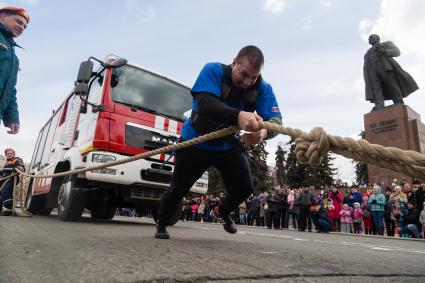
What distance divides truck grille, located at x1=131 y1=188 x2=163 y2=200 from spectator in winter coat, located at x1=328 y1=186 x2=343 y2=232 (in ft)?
27.4

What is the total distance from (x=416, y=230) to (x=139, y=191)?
778 cm

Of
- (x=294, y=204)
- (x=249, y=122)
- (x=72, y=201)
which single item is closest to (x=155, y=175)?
(x=72, y=201)

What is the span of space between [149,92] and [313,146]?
4.69 m

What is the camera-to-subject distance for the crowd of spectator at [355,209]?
9.83 meters

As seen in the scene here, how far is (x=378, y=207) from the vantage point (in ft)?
34.9

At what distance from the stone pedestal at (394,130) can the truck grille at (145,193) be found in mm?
8068

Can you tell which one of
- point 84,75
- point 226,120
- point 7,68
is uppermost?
point 84,75

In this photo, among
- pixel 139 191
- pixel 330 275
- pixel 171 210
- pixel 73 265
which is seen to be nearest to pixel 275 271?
pixel 330 275

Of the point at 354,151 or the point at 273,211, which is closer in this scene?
the point at 354,151

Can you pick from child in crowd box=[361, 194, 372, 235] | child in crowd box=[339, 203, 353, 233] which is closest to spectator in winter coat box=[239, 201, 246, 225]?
child in crowd box=[339, 203, 353, 233]

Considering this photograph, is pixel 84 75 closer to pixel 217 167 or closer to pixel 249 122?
pixel 217 167

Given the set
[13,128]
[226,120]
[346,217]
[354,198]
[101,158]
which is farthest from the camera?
[354,198]

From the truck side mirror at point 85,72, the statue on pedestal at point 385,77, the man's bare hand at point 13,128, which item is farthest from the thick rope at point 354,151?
the statue on pedestal at point 385,77

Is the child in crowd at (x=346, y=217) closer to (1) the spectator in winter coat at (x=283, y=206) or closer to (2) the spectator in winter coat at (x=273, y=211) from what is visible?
(1) the spectator in winter coat at (x=283, y=206)
